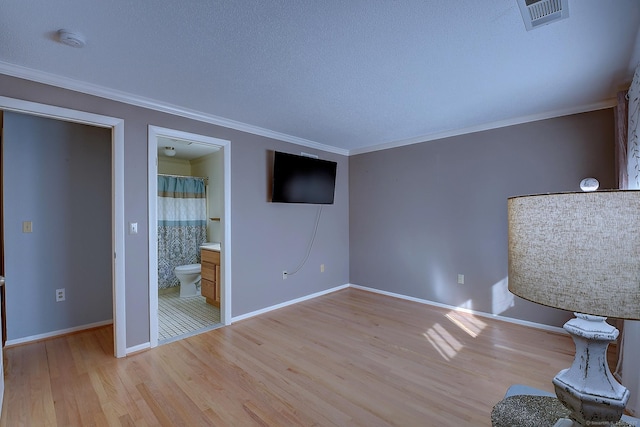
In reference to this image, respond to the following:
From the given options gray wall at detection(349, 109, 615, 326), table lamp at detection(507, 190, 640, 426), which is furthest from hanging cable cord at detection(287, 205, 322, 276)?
table lamp at detection(507, 190, 640, 426)

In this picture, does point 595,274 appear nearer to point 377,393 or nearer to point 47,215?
point 377,393

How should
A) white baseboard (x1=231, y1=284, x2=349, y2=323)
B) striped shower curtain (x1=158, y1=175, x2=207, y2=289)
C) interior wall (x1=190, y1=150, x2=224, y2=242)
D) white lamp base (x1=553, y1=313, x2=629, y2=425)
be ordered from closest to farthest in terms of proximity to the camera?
white lamp base (x1=553, y1=313, x2=629, y2=425) < white baseboard (x1=231, y1=284, x2=349, y2=323) < striped shower curtain (x1=158, y1=175, x2=207, y2=289) < interior wall (x1=190, y1=150, x2=224, y2=242)

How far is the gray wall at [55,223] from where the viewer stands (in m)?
2.78

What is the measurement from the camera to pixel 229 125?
10.9 ft

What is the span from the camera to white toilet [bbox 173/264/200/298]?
4.34 metres

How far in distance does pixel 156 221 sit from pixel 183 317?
1413 mm

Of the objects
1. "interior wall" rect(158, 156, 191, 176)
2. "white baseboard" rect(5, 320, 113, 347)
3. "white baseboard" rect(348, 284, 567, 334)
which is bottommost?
"white baseboard" rect(348, 284, 567, 334)

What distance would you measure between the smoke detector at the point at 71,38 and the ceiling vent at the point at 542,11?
242cm

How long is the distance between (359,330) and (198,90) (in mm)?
2796

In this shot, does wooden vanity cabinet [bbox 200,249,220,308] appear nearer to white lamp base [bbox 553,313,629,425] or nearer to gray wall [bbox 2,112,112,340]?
gray wall [bbox 2,112,112,340]

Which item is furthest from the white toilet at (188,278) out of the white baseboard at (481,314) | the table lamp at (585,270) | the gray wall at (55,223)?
the table lamp at (585,270)

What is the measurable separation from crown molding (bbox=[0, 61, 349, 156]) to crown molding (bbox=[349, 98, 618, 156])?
1406mm

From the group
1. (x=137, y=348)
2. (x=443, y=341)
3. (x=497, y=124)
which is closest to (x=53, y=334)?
(x=137, y=348)

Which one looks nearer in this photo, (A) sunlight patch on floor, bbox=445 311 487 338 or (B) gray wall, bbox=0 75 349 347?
(B) gray wall, bbox=0 75 349 347
